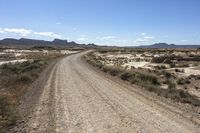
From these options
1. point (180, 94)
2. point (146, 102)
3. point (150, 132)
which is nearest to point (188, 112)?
point (146, 102)

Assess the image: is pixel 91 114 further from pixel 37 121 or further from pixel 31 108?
pixel 31 108

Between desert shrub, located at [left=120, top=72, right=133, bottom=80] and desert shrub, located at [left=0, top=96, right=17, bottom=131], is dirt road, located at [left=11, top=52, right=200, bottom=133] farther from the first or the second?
desert shrub, located at [left=120, top=72, right=133, bottom=80]

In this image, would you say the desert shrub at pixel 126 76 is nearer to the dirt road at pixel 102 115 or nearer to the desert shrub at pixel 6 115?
the dirt road at pixel 102 115

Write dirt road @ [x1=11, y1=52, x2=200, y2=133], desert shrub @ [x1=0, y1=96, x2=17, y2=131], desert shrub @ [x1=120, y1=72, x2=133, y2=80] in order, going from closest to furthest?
dirt road @ [x1=11, y1=52, x2=200, y2=133] → desert shrub @ [x1=0, y1=96, x2=17, y2=131] → desert shrub @ [x1=120, y1=72, x2=133, y2=80]

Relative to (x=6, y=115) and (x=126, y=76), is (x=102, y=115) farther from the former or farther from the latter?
(x=126, y=76)

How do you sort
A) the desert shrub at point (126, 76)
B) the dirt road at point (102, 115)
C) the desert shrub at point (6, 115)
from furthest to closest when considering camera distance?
1. the desert shrub at point (126, 76)
2. the desert shrub at point (6, 115)
3. the dirt road at point (102, 115)

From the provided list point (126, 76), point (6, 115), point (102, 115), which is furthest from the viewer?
point (126, 76)

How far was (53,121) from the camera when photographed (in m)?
11.5

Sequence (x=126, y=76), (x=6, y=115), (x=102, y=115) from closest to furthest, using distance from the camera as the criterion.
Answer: (x=102, y=115)
(x=6, y=115)
(x=126, y=76)

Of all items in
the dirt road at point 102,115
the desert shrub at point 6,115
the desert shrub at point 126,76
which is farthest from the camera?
the desert shrub at point 126,76

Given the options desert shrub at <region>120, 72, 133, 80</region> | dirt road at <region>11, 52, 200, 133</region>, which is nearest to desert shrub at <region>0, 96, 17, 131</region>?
dirt road at <region>11, 52, 200, 133</region>

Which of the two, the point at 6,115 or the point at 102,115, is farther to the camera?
the point at 6,115

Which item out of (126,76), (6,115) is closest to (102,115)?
(6,115)

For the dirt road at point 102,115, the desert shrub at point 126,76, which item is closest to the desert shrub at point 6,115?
the dirt road at point 102,115
